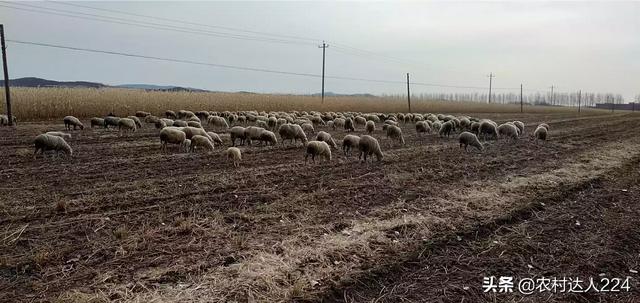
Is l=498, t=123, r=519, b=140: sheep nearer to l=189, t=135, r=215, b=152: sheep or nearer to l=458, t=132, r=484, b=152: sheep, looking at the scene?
l=458, t=132, r=484, b=152: sheep

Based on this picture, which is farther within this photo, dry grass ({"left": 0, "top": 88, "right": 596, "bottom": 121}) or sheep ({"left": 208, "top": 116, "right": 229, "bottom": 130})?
dry grass ({"left": 0, "top": 88, "right": 596, "bottom": 121})

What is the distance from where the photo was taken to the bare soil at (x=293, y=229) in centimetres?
440

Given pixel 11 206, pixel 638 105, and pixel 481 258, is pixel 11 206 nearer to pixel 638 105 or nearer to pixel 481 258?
pixel 481 258

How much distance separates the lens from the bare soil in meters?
4.40

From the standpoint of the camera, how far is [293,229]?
608 centimetres

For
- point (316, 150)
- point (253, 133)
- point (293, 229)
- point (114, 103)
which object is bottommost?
point (293, 229)

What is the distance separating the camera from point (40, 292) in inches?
160

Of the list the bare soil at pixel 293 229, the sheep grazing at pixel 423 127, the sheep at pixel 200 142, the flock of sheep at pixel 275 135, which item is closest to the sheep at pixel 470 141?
the flock of sheep at pixel 275 135

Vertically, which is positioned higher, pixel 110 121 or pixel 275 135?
pixel 110 121

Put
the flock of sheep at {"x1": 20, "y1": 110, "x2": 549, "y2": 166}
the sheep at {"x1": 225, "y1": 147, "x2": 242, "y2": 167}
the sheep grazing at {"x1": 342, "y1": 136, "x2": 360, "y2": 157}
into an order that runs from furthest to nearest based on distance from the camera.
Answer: the sheep grazing at {"x1": 342, "y1": 136, "x2": 360, "y2": 157} < the flock of sheep at {"x1": 20, "y1": 110, "x2": 549, "y2": 166} < the sheep at {"x1": 225, "y1": 147, "x2": 242, "y2": 167}

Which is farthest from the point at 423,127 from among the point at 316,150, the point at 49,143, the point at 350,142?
the point at 49,143

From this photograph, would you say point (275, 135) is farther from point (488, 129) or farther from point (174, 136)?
point (488, 129)

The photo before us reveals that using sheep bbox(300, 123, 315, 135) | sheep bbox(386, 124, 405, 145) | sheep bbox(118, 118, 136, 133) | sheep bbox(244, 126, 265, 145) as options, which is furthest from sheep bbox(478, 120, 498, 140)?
sheep bbox(118, 118, 136, 133)

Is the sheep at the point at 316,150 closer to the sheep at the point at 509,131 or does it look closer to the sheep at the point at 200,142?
the sheep at the point at 200,142
